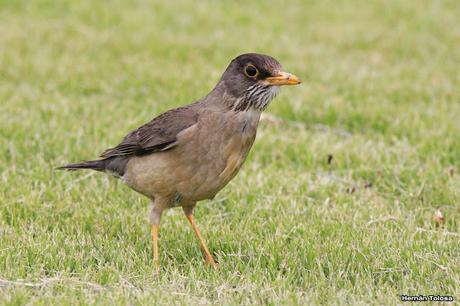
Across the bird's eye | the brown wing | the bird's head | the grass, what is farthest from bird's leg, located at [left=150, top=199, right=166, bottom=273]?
the bird's eye

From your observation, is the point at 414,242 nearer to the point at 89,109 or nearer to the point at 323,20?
the point at 89,109

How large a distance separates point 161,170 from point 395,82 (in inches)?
233

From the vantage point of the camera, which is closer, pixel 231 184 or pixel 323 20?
pixel 231 184

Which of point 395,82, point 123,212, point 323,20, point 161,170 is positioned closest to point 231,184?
point 123,212

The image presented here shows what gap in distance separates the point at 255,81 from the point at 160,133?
0.78 m

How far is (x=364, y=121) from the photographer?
30.2ft

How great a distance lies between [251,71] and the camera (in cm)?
564

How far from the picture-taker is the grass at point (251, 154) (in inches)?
202

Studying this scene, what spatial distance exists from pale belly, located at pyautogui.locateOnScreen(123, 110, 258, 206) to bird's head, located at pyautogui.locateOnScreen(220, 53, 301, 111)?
0.15 meters

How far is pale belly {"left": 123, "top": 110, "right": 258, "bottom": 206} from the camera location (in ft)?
18.0

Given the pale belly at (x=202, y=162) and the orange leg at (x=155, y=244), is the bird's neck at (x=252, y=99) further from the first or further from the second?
the orange leg at (x=155, y=244)

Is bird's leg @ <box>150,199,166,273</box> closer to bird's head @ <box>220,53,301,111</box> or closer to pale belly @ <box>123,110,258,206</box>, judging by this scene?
pale belly @ <box>123,110,258,206</box>

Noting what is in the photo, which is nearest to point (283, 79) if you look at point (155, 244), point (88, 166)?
point (155, 244)

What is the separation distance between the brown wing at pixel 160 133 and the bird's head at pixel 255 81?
33cm
